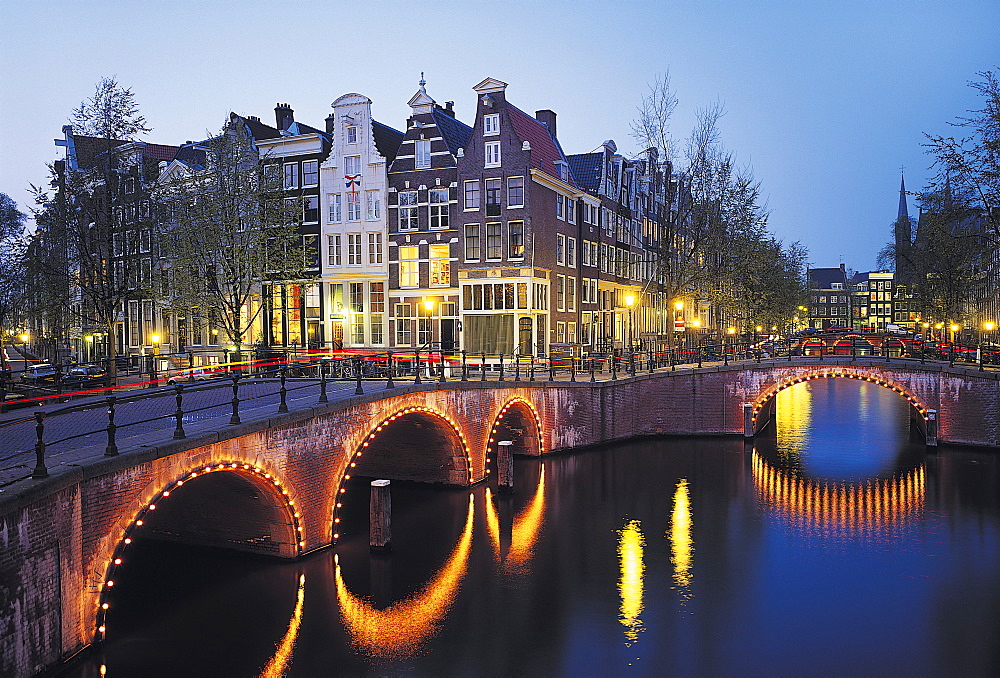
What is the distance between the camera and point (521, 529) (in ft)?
71.4

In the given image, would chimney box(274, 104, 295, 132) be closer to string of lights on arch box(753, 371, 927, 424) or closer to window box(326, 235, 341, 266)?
window box(326, 235, 341, 266)

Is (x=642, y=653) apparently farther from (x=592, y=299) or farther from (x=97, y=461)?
(x=592, y=299)

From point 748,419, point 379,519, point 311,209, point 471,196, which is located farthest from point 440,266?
point 379,519

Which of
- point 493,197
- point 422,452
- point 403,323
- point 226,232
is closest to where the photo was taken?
point 422,452

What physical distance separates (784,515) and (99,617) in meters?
19.6

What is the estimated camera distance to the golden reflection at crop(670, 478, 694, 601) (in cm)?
1744

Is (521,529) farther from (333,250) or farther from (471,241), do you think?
(333,250)

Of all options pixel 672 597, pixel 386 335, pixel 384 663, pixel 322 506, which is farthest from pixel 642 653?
pixel 386 335

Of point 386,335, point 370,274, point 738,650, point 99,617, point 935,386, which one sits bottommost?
point 738,650

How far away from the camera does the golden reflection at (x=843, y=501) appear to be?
22344 millimetres

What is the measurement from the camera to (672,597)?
54.0ft

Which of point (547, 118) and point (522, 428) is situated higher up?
point (547, 118)

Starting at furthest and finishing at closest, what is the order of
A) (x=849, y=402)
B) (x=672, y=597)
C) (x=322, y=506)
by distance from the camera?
(x=849, y=402) < (x=322, y=506) < (x=672, y=597)

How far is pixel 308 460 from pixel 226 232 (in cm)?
1780
